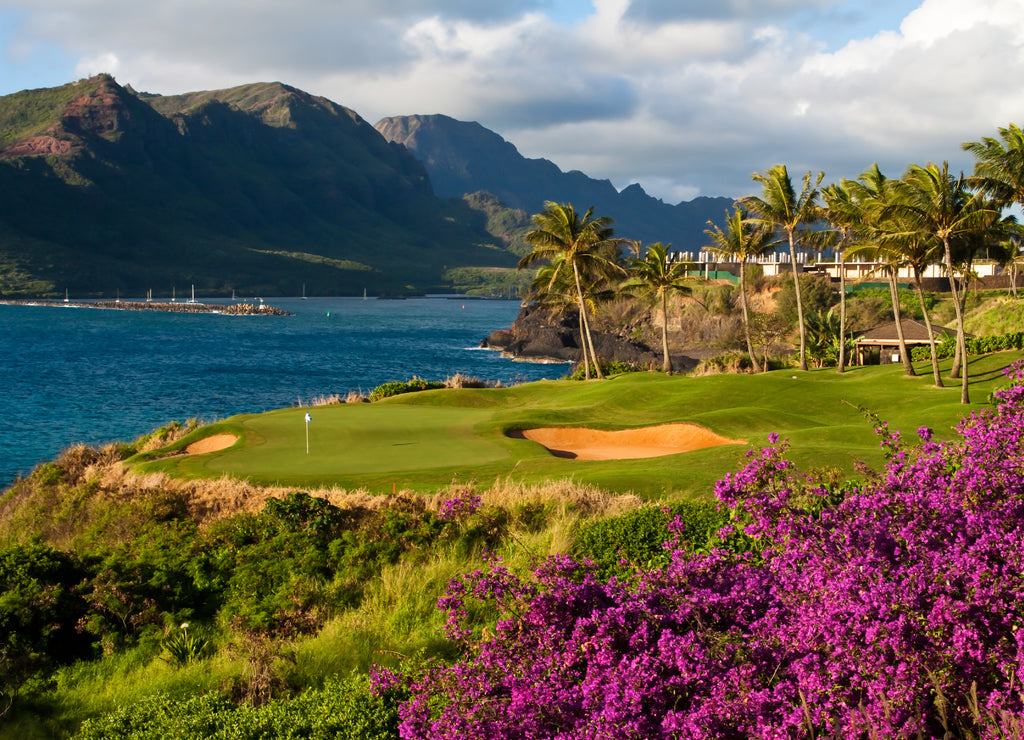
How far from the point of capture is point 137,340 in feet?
356

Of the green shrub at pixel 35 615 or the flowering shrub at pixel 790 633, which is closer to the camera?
the flowering shrub at pixel 790 633

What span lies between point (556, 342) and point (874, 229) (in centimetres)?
5715

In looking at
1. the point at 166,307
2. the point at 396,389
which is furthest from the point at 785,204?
the point at 166,307

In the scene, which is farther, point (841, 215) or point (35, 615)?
point (841, 215)

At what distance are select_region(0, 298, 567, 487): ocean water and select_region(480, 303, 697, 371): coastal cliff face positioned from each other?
10.2 feet

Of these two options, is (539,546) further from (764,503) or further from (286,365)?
(286,365)

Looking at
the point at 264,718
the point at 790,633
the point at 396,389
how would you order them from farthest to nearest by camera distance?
the point at 396,389
the point at 264,718
the point at 790,633

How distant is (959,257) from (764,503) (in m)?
33.7

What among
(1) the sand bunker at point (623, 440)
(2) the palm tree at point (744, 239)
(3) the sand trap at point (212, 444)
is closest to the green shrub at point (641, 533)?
(1) the sand bunker at point (623, 440)

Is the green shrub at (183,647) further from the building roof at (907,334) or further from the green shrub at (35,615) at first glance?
the building roof at (907,334)

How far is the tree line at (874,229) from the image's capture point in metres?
31.3

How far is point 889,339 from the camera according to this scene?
173ft

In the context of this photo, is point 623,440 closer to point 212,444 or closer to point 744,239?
point 212,444

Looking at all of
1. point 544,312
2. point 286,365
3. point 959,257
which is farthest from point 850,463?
point 544,312
